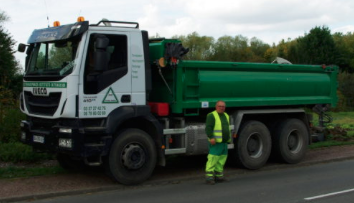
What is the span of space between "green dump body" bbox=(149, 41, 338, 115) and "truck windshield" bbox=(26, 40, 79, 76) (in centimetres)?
179

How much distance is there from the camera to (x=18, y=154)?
985 cm

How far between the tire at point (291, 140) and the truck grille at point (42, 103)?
557cm

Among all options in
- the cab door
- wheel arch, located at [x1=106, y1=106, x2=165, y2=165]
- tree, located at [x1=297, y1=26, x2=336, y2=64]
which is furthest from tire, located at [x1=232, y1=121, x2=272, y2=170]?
tree, located at [x1=297, y1=26, x2=336, y2=64]

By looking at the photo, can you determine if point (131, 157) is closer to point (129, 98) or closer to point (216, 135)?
point (129, 98)

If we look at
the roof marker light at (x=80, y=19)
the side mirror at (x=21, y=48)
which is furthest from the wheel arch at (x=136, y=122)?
the side mirror at (x=21, y=48)

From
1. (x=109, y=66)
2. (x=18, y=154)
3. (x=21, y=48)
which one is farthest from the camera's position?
(x=18, y=154)

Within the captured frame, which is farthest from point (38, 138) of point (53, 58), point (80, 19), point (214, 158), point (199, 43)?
point (199, 43)

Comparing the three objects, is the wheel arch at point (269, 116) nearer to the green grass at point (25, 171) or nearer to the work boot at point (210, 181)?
the work boot at point (210, 181)

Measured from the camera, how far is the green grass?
29.2 ft

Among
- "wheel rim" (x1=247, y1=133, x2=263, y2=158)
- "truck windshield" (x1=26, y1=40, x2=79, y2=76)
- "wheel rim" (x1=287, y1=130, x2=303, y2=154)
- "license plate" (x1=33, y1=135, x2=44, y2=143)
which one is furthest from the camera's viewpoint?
"wheel rim" (x1=287, y1=130, x2=303, y2=154)

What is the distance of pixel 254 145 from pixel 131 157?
11.4 ft

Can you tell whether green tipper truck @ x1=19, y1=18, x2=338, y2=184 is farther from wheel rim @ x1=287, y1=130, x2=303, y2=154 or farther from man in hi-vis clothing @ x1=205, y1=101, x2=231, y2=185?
wheel rim @ x1=287, y1=130, x2=303, y2=154

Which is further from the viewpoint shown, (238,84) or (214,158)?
(238,84)

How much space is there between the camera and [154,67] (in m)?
9.36
